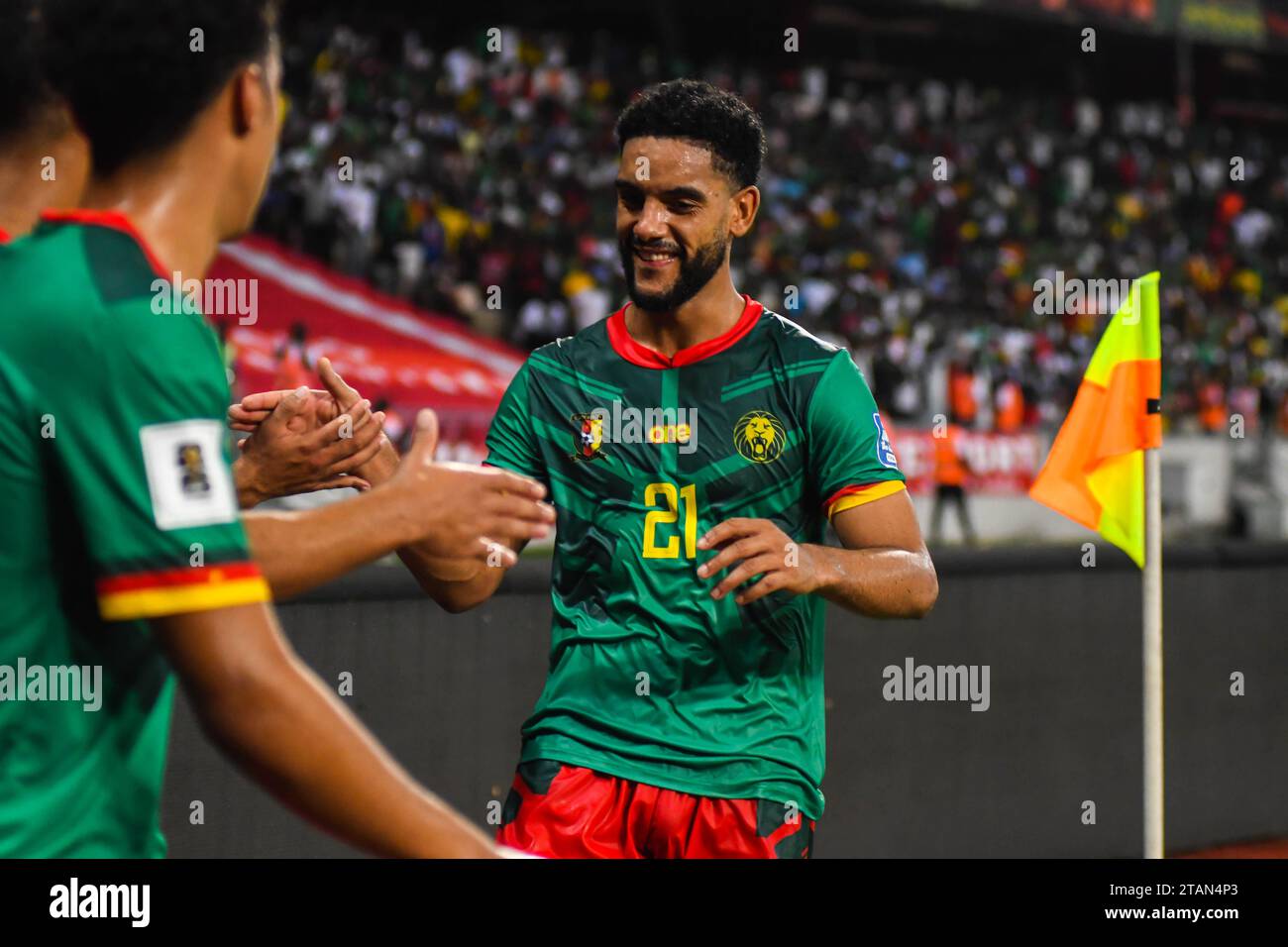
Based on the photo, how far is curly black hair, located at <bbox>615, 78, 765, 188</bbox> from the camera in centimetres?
344

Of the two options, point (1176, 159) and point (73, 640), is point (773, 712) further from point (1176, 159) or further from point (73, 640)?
point (1176, 159)

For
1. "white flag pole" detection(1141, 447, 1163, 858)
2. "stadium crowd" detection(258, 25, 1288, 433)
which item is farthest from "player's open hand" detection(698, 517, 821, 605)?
"stadium crowd" detection(258, 25, 1288, 433)

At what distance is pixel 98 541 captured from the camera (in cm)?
158

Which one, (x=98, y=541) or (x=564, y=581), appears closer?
(x=98, y=541)

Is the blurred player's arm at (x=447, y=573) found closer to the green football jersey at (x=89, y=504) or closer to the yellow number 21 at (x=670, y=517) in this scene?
the yellow number 21 at (x=670, y=517)

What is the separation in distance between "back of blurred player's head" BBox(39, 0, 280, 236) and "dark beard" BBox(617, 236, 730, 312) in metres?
1.68

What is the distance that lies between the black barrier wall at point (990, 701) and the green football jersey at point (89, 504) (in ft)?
10.6

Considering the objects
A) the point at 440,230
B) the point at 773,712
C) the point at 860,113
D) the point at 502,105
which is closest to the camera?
the point at 773,712

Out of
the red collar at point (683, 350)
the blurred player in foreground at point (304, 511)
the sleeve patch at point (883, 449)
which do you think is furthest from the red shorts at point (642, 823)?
the blurred player in foreground at point (304, 511)

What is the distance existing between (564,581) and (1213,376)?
1904 cm

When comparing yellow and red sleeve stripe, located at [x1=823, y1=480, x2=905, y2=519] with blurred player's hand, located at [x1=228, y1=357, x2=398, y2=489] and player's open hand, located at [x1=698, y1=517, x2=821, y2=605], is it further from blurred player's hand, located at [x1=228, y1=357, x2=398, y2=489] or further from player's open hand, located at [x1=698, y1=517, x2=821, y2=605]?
blurred player's hand, located at [x1=228, y1=357, x2=398, y2=489]

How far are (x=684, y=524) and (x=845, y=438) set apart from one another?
384 millimetres

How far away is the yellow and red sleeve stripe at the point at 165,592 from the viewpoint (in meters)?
1.56
